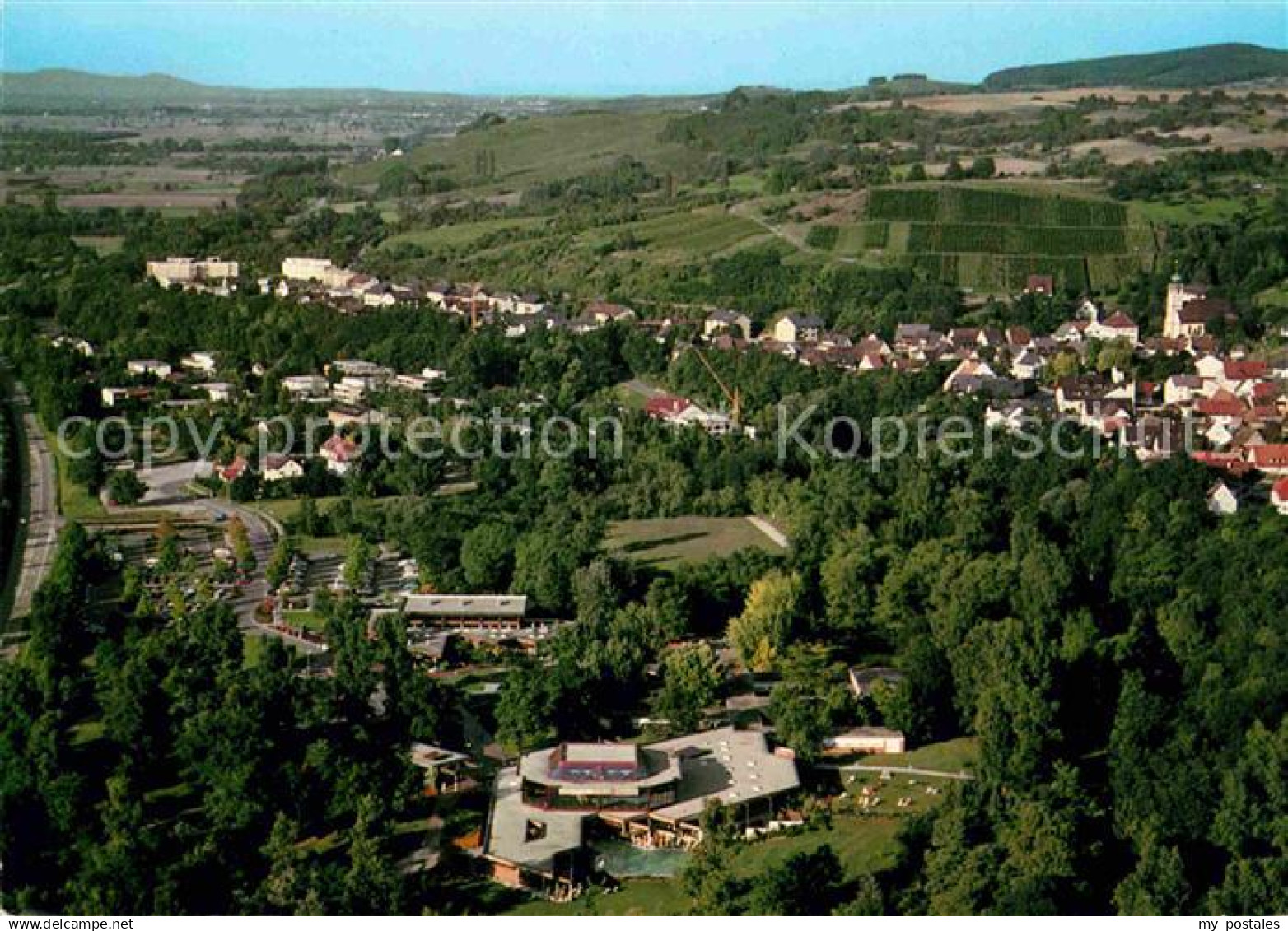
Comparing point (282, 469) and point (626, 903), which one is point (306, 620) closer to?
point (282, 469)

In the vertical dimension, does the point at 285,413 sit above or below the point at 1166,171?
below

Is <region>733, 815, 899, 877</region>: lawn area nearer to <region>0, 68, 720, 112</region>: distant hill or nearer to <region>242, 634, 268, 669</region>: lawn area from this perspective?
<region>242, 634, 268, 669</region>: lawn area

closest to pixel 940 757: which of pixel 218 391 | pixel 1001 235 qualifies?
pixel 218 391

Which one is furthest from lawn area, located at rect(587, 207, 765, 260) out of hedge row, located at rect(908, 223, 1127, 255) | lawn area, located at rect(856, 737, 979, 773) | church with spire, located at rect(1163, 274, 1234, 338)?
lawn area, located at rect(856, 737, 979, 773)

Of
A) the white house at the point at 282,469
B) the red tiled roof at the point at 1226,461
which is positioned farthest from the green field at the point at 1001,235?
the white house at the point at 282,469
